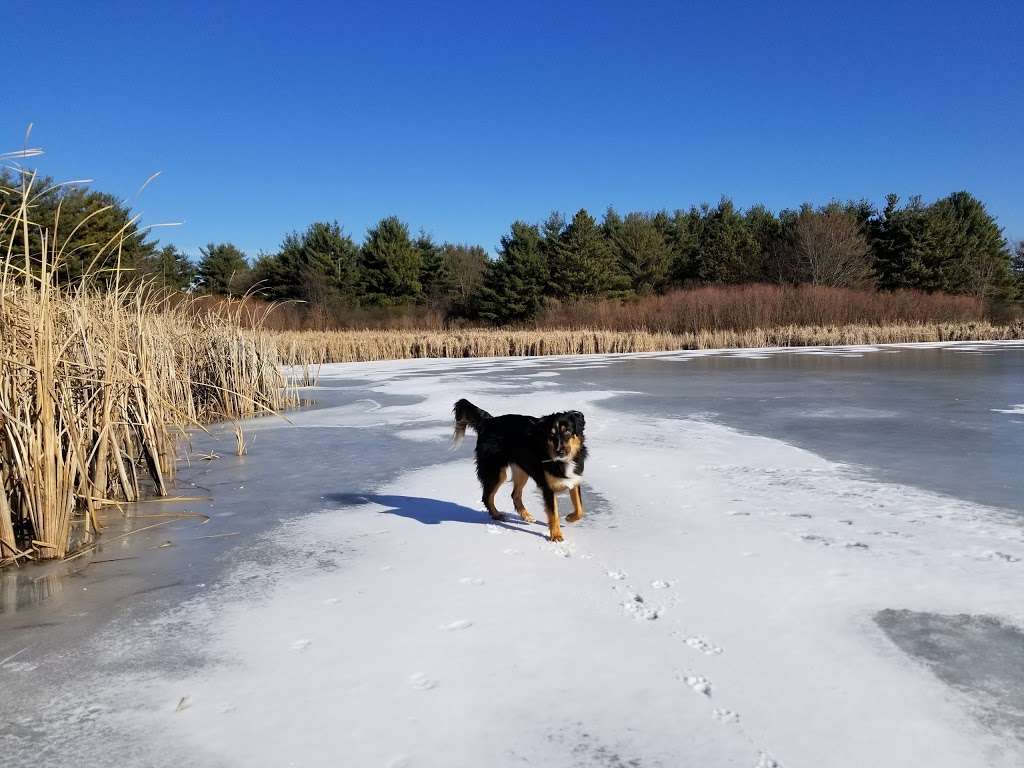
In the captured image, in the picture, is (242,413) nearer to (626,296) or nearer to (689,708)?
(689,708)

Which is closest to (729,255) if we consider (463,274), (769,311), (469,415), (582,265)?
(582,265)

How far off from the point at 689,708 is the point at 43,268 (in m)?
3.14

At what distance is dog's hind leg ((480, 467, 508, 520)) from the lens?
12.2ft

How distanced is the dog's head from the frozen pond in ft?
1.48

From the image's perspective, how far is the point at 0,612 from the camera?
2.65 metres

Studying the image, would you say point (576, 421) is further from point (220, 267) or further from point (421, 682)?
point (220, 267)

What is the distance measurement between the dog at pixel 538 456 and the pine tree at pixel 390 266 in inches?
1367

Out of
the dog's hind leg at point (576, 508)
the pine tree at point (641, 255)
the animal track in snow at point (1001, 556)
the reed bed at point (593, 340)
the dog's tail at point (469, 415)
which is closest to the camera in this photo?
the animal track in snow at point (1001, 556)

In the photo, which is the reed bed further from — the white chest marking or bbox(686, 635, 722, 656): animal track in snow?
bbox(686, 635, 722, 656): animal track in snow

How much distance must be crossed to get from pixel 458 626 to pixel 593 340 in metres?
17.8

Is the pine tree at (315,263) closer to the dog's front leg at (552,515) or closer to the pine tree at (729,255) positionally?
the pine tree at (729,255)

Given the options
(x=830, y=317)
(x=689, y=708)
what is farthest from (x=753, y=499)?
(x=830, y=317)

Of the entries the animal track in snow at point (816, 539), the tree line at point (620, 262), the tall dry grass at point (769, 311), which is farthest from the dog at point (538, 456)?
the tree line at point (620, 262)

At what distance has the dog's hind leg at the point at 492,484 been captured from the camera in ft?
12.2
